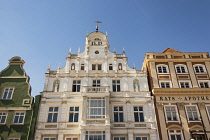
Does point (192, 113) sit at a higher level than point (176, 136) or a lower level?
higher

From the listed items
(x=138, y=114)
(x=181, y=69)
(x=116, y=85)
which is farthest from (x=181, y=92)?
(x=116, y=85)

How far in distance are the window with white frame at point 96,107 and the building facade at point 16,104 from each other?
727 centimetres

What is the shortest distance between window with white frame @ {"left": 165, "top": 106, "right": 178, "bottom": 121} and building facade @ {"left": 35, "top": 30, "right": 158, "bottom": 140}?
1975 mm

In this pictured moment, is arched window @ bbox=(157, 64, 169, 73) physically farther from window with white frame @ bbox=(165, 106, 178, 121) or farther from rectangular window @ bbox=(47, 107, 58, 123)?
rectangular window @ bbox=(47, 107, 58, 123)

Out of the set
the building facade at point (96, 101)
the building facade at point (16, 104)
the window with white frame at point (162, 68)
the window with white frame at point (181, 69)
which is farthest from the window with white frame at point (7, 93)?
the window with white frame at point (181, 69)

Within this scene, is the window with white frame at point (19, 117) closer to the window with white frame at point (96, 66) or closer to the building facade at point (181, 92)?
the window with white frame at point (96, 66)

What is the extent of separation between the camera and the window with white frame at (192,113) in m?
29.0

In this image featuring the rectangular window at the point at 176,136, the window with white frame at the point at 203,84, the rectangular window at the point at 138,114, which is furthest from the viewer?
the window with white frame at the point at 203,84

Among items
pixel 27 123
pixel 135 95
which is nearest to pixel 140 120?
pixel 135 95

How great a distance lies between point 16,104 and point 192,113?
23673mm

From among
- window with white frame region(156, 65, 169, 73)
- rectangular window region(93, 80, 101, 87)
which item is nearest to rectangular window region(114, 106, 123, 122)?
rectangular window region(93, 80, 101, 87)

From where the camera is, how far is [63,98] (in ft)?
99.3

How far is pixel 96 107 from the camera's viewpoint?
28.7 metres

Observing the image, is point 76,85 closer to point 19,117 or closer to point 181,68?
point 19,117
